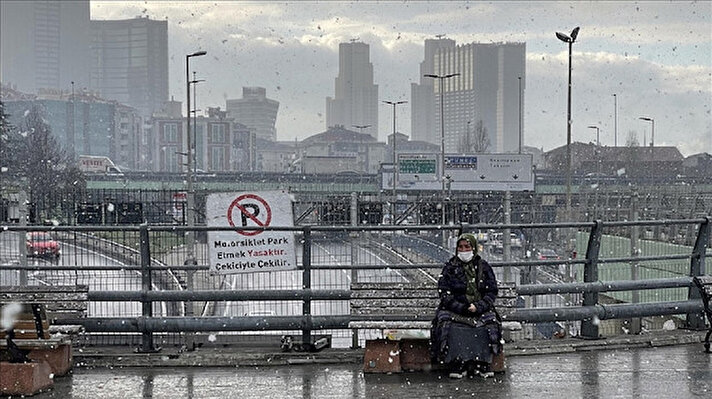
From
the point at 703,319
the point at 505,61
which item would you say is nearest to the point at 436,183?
the point at 703,319

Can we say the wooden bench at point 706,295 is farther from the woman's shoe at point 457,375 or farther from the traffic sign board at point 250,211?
the traffic sign board at point 250,211

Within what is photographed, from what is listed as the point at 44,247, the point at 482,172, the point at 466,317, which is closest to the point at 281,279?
the point at 466,317

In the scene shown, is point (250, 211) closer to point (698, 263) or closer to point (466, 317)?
point (466, 317)

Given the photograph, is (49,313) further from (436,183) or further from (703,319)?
(436,183)

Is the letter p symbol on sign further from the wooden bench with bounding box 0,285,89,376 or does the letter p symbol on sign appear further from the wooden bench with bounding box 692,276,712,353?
the wooden bench with bounding box 692,276,712,353

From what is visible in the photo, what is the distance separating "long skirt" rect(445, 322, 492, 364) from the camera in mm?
9742

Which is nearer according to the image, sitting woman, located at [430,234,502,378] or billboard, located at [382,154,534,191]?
sitting woman, located at [430,234,502,378]

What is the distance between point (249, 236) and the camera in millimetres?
11219

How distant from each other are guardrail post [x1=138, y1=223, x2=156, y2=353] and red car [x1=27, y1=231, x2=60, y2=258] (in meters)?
2.83

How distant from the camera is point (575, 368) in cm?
1038

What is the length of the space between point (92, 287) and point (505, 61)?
183 m

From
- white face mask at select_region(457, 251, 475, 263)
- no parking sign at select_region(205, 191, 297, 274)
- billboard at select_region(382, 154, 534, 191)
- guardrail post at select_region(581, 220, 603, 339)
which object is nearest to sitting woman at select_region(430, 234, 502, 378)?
white face mask at select_region(457, 251, 475, 263)

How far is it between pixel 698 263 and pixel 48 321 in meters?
8.35

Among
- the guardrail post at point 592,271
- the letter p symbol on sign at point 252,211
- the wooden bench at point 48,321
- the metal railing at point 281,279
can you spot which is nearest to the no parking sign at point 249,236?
the letter p symbol on sign at point 252,211
